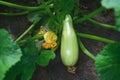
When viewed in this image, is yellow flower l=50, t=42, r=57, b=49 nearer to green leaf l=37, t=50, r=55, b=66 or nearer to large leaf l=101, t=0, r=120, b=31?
green leaf l=37, t=50, r=55, b=66

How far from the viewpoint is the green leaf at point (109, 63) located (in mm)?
1937

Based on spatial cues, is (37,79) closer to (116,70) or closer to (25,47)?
(25,47)

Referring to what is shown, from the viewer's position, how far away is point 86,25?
107 inches

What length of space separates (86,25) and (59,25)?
1.10 feet

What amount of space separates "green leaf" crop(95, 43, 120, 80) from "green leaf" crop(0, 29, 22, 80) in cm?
39

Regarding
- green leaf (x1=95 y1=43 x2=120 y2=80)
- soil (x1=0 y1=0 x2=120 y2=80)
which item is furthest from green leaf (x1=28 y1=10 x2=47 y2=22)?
green leaf (x1=95 y1=43 x2=120 y2=80)

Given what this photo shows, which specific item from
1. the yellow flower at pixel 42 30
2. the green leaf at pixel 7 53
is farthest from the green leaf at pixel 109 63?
the yellow flower at pixel 42 30

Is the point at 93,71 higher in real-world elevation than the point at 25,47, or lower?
lower

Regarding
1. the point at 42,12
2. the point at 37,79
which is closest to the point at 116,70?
the point at 37,79

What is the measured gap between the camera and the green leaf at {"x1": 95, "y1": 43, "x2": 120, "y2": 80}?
6.35 ft

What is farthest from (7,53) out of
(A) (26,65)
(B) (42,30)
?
(B) (42,30)

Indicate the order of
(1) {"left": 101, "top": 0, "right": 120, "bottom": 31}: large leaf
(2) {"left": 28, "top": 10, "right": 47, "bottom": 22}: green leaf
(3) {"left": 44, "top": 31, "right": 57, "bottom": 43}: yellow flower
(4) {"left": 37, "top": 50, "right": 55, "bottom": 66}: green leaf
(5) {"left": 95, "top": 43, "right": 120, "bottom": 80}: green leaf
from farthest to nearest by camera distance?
(2) {"left": 28, "top": 10, "right": 47, "bottom": 22}: green leaf → (3) {"left": 44, "top": 31, "right": 57, "bottom": 43}: yellow flower → (4) {"left": 37, "top": 50, "right": 55, "bottom": 66}: green leaf → (5) {"left": 95, "top": 43, "right": 120, "bottom": 80}: green leaf → (1) {"left": 101, "top": 0, "right": 120, "bottom": 31}: large leaf

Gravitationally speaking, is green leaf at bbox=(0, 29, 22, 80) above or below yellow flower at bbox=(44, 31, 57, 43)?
above

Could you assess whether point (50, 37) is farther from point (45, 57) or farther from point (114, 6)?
point (114, 6)
